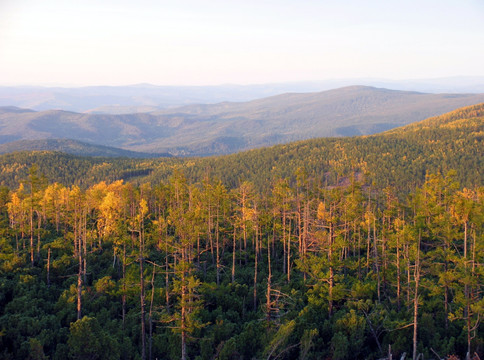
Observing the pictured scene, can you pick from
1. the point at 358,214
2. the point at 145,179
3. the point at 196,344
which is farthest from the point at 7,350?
the point at 145,179

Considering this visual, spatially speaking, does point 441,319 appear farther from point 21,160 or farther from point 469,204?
point 21,160

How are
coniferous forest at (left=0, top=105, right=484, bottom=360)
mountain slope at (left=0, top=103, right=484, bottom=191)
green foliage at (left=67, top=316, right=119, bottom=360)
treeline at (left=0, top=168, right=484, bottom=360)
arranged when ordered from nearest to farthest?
green foliage at (left=67, top=316, right=119, bottom=360) → treeline at (left=0, top=168, right=484, bottom=360) → coniferous forest at (left=0, top=105, right=484, bottom=360) → mountain slope at (left=0, top=103, right=484, bottom=191)

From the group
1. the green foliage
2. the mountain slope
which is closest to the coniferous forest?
the green foliage

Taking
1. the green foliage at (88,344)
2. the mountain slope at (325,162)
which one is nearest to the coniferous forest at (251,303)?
the green foliage at (88,344)

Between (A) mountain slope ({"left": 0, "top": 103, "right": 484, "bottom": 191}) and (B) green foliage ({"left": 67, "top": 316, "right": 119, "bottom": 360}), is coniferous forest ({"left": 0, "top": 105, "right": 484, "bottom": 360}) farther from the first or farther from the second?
(A) mountain slope ({"left": 0, "top": 103, "right": 484, "bottom": 191})

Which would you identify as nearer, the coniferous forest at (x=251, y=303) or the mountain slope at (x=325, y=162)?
the coniferous forest at (x=251, y=303)

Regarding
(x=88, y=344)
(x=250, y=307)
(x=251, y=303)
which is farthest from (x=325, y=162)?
(x=88, y=344)

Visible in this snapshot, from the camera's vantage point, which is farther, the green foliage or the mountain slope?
the mountain slope

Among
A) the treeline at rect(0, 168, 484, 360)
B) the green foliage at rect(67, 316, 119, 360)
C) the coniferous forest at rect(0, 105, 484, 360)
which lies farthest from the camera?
the coniferous forest at rect(0, 105, 484, 360)

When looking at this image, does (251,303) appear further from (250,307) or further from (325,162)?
(325,162)

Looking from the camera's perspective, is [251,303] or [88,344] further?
[251,303]

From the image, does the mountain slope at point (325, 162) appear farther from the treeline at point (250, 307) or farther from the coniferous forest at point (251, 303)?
the treeline at point (250, 307)

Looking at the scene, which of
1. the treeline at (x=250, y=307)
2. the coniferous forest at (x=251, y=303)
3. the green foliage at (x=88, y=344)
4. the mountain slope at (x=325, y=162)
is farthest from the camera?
the mountain slope at (x=325, y=162)
